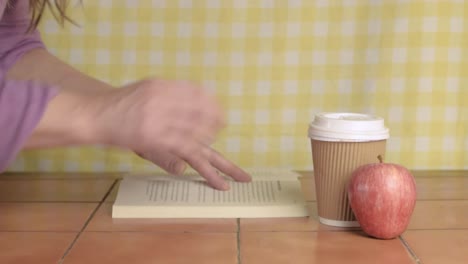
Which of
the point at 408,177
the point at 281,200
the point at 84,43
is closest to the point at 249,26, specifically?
the point at 84,43

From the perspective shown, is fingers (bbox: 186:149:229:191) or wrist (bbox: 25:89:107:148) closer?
wrist (bbox: 25:89:107:148)

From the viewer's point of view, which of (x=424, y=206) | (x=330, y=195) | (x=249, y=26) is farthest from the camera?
(x=249, y=26)

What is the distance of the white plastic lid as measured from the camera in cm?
111

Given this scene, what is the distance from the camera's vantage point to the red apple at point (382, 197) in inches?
41.8

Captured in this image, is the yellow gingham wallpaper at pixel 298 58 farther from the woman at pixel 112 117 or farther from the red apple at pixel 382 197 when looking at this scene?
the woman at pixel 112 117

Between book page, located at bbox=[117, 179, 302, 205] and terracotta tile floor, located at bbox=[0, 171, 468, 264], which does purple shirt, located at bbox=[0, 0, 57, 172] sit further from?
book page, located at bbox=[117, 179, 302, 205]

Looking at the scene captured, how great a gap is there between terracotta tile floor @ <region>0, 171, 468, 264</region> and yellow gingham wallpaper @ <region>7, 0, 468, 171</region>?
0.31 m

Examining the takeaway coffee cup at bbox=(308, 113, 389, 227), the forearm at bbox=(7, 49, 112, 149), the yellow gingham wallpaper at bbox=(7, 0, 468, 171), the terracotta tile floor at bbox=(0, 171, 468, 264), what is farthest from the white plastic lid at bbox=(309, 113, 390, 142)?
the yellow gingham wallpaper at bbox=(7, 0, 468, 171)

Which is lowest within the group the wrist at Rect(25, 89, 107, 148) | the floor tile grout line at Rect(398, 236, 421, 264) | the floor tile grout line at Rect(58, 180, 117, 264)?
the floor tile grout line at Rect(58, 180, 117, 264)

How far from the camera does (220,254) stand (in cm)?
103

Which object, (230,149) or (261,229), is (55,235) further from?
(230,149)

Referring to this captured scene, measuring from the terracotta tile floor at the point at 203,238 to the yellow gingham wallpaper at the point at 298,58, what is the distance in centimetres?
31

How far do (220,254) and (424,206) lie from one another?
0.44m

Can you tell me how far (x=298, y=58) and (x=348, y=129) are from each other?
0.55 m
